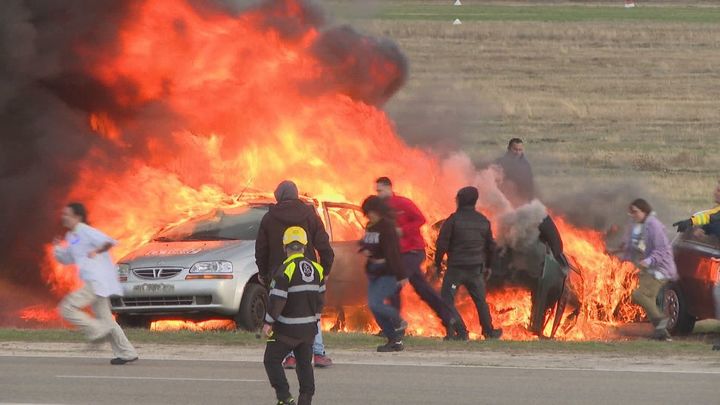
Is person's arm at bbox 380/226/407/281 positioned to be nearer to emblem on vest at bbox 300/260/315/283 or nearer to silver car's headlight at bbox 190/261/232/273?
silver car's headlight at bbox 190/261/232/273

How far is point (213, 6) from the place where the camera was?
22047 millimetres

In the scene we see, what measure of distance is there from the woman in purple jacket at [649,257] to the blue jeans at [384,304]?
2.72 m

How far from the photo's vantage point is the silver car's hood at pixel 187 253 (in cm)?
1681

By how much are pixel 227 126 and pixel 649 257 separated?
702cm

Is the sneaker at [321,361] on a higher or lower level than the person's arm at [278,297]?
lower

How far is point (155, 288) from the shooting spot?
54.6 feet

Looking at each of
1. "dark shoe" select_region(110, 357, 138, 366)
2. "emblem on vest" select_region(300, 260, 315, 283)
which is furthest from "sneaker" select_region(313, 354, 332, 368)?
"emblem on vest" select_region(300, 260, 315, 283)

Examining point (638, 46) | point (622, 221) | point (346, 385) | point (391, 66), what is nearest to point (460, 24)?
point (638, 46)

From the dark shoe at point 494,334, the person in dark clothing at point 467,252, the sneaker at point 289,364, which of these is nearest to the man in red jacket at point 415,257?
the person in dark clothing at point 467,252

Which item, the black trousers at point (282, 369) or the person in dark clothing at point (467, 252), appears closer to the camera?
the black trousers at point (282, 369)

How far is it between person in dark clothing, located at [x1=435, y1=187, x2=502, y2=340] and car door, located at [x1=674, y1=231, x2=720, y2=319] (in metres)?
2.23

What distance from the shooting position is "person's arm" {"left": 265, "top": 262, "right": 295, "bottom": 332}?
11305mm

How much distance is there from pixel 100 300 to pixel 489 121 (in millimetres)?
26242

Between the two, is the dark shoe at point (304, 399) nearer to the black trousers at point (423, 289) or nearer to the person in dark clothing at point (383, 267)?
the person in dark clothing at point (383, 267)
